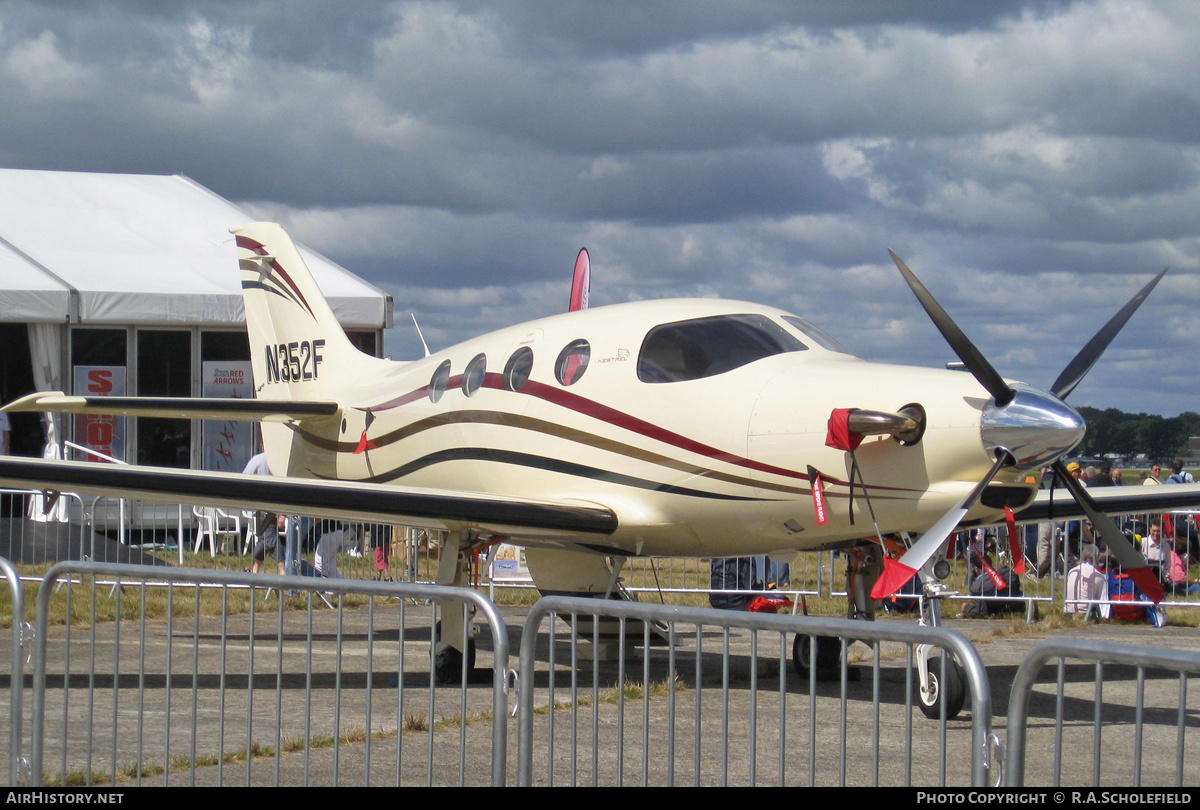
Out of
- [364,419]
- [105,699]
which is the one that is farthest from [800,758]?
[364,419]

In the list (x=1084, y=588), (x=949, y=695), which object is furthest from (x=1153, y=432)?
(x=949, y=695)

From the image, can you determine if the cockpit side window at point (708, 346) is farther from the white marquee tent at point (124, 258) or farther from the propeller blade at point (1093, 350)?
the white marquee tent at point (124, 258)

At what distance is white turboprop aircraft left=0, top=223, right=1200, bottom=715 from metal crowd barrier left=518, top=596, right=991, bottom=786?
2.75ft

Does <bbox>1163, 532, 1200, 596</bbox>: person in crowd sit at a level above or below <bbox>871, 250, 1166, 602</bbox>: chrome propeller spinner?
below

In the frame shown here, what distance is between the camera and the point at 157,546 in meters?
19.0

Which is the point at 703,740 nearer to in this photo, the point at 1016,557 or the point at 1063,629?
the point at 1016,557

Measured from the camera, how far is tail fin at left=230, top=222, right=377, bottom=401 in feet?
41.4

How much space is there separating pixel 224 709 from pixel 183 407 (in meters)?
6.57

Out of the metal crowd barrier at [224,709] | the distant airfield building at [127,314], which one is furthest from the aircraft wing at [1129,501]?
the distant airfield building at [127,314]

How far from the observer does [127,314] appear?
18.9 m

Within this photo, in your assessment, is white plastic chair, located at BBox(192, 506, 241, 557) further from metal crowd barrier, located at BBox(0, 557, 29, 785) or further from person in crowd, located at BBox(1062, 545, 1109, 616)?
metal crowd barrier, located at BBox(0, 557, 29, 785)

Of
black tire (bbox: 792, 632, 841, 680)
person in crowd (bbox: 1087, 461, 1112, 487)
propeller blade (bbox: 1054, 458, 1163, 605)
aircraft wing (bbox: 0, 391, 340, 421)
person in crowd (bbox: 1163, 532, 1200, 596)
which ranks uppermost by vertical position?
aircraft wing (bbox: 0, 391, 340, 421)

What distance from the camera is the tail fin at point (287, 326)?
497 inches

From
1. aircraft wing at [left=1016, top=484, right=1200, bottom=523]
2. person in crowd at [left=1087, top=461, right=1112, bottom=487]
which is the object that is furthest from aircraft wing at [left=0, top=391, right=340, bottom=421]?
person in crowd at [left=1087, top=461, right=1112, bottom=487]
